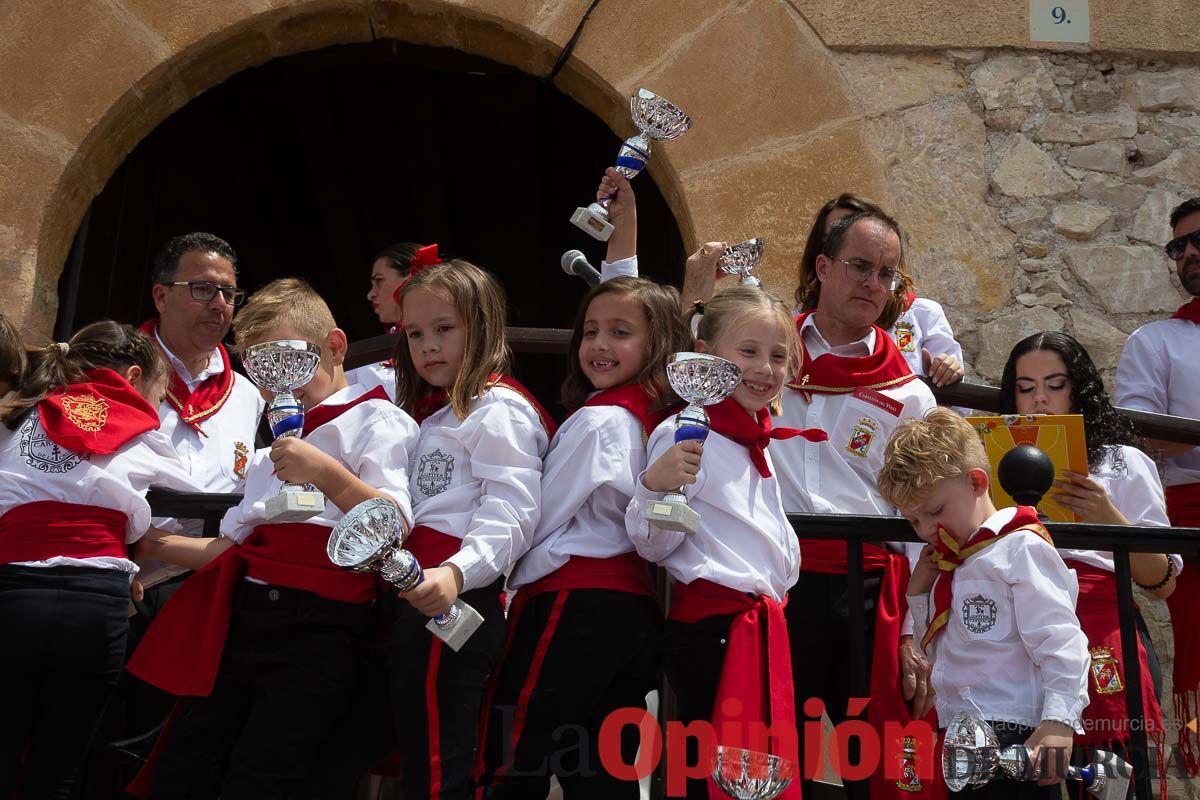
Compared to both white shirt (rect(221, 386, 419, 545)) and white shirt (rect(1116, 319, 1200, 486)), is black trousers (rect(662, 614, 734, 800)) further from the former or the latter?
white shirt (rect(1116, 319, 1200, 486))

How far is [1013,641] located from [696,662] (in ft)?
1.99

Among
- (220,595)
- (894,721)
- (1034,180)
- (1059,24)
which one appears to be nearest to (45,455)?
(220,595)

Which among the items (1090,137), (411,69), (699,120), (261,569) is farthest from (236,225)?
(261,569)

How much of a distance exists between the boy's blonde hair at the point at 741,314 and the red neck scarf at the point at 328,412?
2.32 ft

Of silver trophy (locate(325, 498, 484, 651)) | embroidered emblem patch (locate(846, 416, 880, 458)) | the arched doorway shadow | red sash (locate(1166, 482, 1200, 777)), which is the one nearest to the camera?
silver trophy (locate(325, 498, 484, 651))

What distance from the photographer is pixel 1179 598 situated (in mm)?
3520

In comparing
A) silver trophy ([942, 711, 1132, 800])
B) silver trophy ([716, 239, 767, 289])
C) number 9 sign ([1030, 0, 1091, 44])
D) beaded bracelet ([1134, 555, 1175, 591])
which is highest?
number 9 sign ([1030, 0, 1091, 44])

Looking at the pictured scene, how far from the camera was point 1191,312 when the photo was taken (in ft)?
14.0

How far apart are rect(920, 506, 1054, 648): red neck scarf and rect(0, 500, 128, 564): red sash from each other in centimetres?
176

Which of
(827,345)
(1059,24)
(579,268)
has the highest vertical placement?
(1059,24)

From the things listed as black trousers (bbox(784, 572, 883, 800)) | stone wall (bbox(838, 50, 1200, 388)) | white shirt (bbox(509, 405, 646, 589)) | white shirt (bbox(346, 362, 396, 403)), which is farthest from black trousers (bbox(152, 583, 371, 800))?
stone wall (bbox(838, 50, 1200, 388))

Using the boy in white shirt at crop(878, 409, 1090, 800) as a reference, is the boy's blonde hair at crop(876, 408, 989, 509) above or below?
above

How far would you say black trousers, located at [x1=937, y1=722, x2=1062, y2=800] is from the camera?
2512mm

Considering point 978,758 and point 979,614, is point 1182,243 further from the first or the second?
point 978,758
